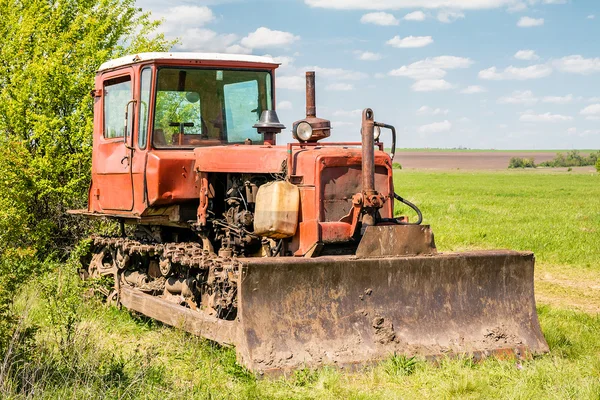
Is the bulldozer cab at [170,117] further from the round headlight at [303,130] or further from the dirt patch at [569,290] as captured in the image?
the dirt patch at [569,290]

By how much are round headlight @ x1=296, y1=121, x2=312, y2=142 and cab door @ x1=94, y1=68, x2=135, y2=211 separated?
2146 mm

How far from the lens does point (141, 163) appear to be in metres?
8.57

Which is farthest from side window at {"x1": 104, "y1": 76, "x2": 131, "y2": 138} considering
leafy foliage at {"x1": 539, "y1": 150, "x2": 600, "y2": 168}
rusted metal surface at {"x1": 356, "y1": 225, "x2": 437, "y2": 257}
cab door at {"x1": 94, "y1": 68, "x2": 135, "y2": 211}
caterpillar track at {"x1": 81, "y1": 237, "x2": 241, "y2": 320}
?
leafy foliage at {"x1": 539, "y1": 150, "x2": 600, "y2": 168}

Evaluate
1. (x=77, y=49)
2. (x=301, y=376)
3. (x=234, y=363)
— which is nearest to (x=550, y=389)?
(x=301, y=376)

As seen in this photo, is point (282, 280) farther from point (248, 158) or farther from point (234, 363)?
point (248, 158)

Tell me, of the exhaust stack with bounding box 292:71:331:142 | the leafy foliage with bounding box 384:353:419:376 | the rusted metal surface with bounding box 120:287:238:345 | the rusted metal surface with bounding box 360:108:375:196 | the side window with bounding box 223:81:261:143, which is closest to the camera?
the leafy foliage with bounding box 384:353:419:376

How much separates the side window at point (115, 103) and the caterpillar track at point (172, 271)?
1.33 meters

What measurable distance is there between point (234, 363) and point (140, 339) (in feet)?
6.48

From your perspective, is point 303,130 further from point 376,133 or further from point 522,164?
point 522,164

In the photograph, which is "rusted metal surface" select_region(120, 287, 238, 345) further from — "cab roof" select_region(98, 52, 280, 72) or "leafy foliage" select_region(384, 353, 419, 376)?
"cab roof" select_region(98, 52, 280, 72)

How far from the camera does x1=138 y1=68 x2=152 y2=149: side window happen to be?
8.52 metres

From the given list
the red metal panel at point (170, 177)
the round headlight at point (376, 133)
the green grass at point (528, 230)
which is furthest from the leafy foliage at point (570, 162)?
the round headlight at point (376, 133)

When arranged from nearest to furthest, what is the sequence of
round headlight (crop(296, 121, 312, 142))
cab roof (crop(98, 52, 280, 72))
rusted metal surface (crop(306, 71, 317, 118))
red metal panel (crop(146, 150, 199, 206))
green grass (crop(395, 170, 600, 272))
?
round headlight (crop(296, 121, 312, 142)), rusted metal surface (crop(306, 71, 317, 118)), red metal panel (crop(146, 150, 199, 206)), cab roof (crop(98, 52, 280, 72)), green grass (crop(395, 170, 600, 272))

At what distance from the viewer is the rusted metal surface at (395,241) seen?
6770 mm
